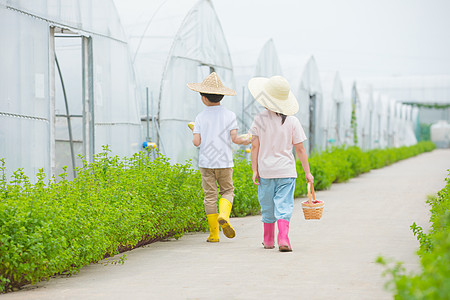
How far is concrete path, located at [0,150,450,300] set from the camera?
4363 millimetres

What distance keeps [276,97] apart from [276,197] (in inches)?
38.5

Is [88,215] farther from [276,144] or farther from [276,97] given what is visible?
[276,97]

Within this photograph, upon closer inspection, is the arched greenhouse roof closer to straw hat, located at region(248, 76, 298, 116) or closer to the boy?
the boy

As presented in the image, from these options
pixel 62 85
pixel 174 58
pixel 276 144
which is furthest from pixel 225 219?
pixel 174 58

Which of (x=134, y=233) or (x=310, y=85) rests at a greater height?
(x=310, y=85)

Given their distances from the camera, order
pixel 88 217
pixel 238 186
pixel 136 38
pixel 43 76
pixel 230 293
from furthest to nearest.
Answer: pixel 136 38
pixel 238 186
pixel 43 76
pixel 88 217
pixel 230 293

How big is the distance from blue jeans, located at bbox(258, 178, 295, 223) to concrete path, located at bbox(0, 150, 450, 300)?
362 mm

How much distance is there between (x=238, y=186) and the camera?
875 centimetres

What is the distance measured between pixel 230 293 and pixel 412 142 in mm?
47076

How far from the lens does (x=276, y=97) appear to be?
637cm

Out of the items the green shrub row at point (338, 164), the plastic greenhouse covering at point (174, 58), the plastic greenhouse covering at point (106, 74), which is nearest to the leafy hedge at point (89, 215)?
the plastic greenhouse covering at point (106, 74)

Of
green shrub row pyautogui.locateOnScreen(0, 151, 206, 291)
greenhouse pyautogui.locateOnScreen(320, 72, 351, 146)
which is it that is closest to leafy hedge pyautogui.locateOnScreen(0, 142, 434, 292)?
green shrub row pyautogui.locateOnScreen(0, 151, 206, 291)

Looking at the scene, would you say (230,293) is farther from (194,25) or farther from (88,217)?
(194,25)

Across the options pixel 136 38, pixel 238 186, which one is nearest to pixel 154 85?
pixel 136 38
